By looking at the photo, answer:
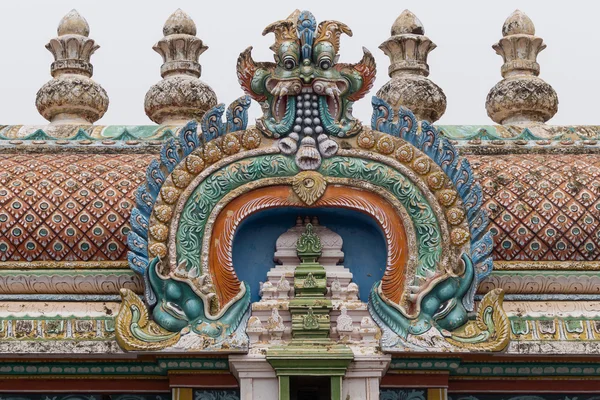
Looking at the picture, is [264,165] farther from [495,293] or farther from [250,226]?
[495,293]

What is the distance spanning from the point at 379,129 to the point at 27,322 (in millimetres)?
2939

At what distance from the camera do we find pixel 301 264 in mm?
11484

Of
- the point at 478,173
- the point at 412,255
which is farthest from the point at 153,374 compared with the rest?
the point at 478,173

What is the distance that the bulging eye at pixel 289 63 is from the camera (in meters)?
11.6

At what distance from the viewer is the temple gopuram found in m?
11.2

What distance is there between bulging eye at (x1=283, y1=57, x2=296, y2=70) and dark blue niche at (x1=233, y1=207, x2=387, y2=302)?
1.06 m

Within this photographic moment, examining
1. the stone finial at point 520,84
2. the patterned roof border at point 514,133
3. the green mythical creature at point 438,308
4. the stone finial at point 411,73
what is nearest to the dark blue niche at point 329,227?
the green mythical creature at point 438,308

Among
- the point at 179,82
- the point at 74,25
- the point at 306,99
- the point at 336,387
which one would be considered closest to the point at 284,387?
the point at 336,387

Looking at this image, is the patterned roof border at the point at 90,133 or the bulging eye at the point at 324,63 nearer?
the bulging eye at the point at 324,63

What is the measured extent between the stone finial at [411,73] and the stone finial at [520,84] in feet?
1.69

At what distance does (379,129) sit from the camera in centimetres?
1173

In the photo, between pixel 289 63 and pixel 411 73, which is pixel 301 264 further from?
pixel 411 73

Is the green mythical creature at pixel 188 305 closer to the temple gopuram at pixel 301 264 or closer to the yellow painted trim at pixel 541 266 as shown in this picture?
the temple gopuram at pixel 301 264

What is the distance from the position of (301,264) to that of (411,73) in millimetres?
3577
